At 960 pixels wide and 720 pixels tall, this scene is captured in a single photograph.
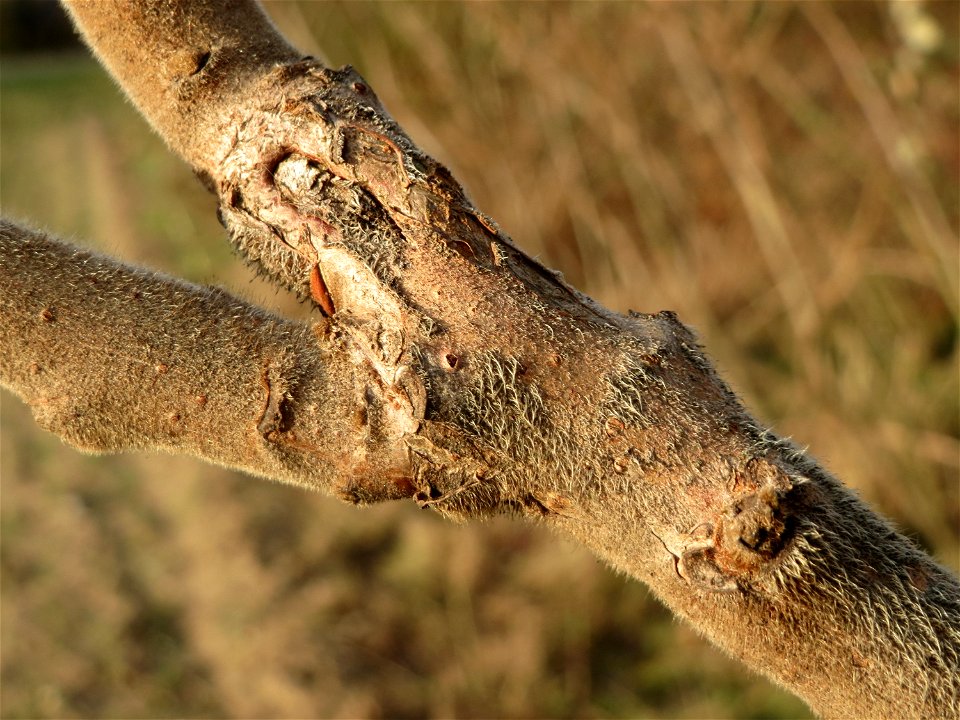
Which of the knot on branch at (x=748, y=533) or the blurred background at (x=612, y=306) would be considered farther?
the blurred background at (x=612, y=306)

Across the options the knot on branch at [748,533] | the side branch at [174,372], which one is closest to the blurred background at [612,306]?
the knot on branch at [748,533]

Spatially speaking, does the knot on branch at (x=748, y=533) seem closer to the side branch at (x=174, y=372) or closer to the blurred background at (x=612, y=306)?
the side branch at (x=174, y=372)

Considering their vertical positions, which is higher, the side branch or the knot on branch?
the knot on branch

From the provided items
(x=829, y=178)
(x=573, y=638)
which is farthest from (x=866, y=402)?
(x=573, y=638)

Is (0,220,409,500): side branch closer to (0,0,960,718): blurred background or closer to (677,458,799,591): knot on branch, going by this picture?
(677,458,799,591): knot on branch

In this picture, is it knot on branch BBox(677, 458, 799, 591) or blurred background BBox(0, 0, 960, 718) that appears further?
blurred background BBox(0, 0, 960, 718)

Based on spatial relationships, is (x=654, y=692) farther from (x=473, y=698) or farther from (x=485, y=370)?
(x=485, y=370)

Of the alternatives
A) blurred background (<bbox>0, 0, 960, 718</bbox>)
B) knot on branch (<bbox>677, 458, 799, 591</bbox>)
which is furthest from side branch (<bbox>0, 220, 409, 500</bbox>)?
blurred background (<bbox>0, 0, 960, 718</bbox>)
